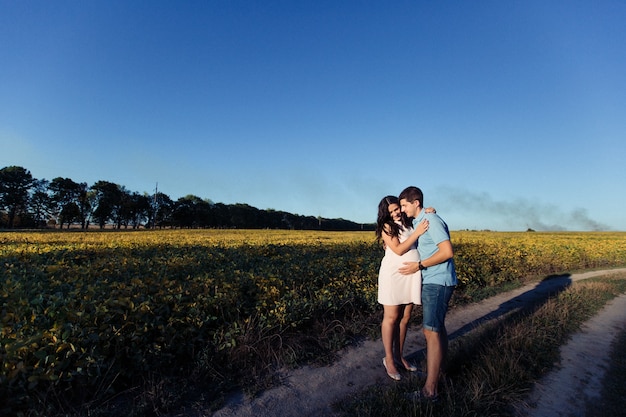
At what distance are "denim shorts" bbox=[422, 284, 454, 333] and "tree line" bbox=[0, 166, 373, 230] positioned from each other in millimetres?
64922

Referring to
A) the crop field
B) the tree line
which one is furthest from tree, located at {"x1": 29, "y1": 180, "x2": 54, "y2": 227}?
the crop field

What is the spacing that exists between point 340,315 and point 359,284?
106 cm

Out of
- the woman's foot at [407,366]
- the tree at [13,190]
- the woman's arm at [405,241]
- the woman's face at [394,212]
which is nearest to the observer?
the woman's arm at [405,241]

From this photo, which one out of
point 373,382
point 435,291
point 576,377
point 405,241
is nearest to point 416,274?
point 435,291

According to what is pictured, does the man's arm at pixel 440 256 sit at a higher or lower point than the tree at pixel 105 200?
lower

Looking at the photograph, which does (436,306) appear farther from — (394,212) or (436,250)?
(394,212)

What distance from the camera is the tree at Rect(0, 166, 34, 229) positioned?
5181cm

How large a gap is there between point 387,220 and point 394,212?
0.47 ft

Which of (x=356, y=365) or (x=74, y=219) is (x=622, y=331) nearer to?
(x=356, y=365)

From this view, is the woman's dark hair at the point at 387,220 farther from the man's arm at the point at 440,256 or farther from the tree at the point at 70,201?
the tree at the point at 70,201

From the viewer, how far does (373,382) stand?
3791 millimetres

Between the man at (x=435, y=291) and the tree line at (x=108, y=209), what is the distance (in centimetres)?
6488

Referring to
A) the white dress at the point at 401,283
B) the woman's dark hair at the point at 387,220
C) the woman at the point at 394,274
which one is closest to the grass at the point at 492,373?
the woman at the point at 394,274

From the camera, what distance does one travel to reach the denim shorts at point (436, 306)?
3.26 m
